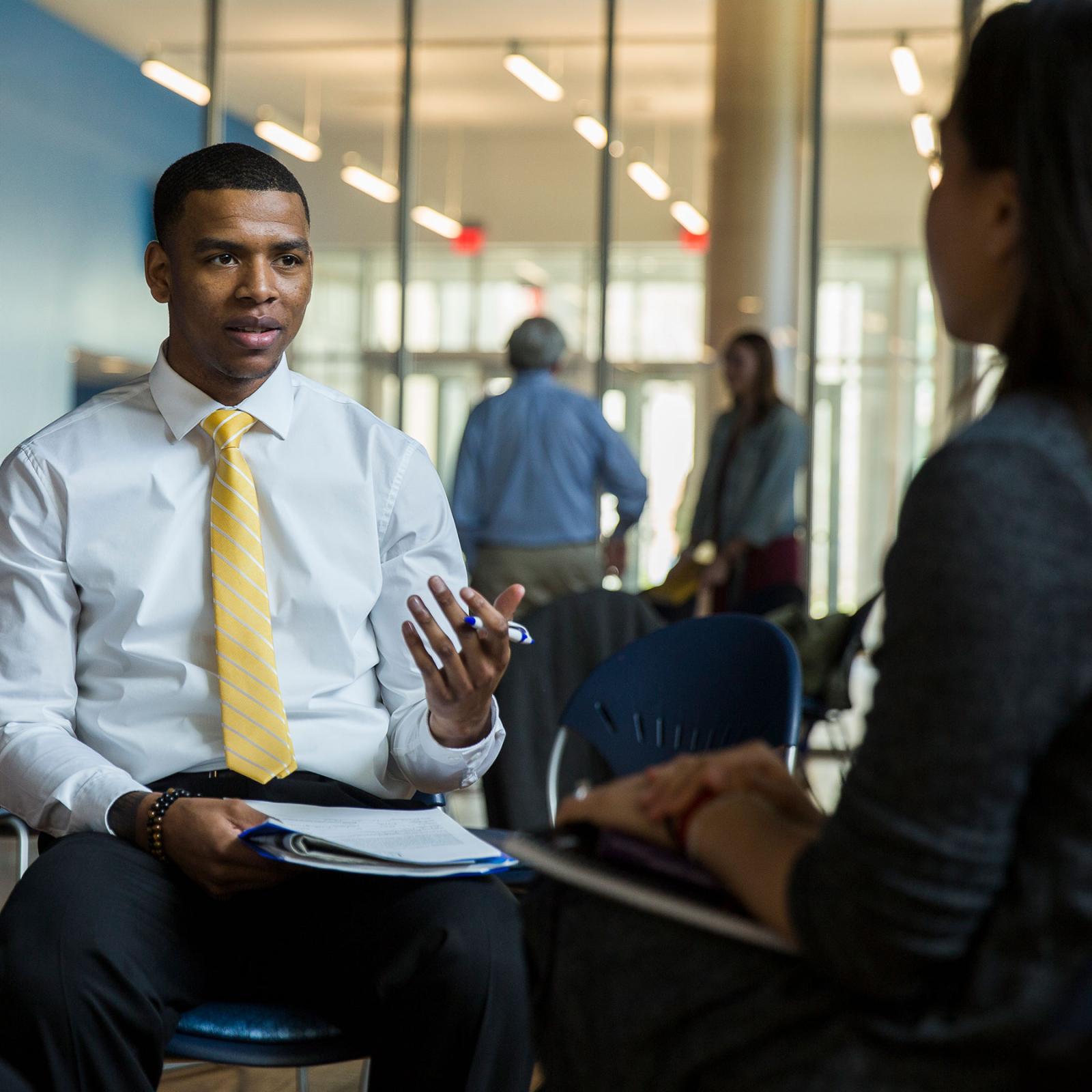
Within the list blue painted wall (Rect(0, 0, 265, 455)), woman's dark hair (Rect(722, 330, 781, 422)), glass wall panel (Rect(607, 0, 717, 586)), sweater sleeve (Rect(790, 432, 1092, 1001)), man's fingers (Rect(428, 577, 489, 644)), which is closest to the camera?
sweater sleeve (Rect(790, 432, 1092, 1001))

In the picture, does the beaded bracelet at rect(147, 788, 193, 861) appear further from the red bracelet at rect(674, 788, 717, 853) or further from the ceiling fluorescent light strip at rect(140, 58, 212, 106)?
the ceiling fluorescent light strip at rect(140, 58, 212, 106)

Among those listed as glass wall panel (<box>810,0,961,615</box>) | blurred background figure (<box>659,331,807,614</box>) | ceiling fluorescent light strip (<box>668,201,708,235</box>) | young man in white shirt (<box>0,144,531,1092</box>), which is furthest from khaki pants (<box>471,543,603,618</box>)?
young man in white shirt (<box>0,144,531,1092</box>)

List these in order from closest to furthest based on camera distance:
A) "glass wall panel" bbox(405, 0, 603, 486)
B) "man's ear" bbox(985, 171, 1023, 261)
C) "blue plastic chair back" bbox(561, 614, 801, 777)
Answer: "man's ear" bbox(985, 171, 1023, 261) → "blue plastic chair back" bbox(561, 614, 801, 777) → "glass wall panel" bbox(405, 0, 603, 486)

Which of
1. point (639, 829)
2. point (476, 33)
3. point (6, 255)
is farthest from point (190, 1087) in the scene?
point (476, 33)

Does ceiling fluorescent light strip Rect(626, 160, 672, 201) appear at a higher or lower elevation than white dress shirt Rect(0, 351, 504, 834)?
higher

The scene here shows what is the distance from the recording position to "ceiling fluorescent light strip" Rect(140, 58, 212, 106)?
22.1 feet

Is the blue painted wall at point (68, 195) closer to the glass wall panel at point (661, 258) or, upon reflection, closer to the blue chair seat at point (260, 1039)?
the glass wall panel at point (661, 258)

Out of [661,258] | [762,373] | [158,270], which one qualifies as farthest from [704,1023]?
[661,258]

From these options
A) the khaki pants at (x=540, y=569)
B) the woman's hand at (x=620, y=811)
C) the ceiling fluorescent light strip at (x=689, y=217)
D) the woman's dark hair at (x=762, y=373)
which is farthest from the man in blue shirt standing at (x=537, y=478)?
the woman's hand at (x=620, y=811)

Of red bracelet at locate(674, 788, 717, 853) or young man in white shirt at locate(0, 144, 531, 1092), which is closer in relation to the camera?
red bracelet at locate(674, 788, 717, 853)

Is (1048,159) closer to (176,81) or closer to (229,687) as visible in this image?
(229,687)

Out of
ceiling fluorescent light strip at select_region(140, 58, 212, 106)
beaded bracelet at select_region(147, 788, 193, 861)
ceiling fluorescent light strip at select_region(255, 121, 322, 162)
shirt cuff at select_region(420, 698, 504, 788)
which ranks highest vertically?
ceiling fluorescent light strip at select_region(140, 58, 212, 106)

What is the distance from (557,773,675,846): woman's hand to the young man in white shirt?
46cm

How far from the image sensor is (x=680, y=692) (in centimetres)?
213
